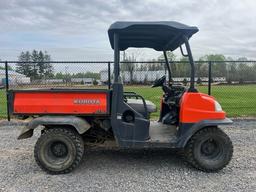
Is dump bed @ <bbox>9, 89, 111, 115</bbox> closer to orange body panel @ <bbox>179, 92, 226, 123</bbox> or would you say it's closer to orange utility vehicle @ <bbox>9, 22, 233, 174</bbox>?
orange utility vehicle @ <bbox>9, 22, 233, 174</bbox>

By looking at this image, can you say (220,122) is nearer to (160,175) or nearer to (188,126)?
(188,126)

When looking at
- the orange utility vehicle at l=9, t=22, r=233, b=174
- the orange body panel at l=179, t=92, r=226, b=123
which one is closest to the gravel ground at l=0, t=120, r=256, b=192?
the orange utility vehicle at l=9, t=22, r=233, b=174

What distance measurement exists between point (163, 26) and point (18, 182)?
10.1ft

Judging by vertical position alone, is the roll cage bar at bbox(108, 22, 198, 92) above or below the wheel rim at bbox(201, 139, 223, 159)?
above

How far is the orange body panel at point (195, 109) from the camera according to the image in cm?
444

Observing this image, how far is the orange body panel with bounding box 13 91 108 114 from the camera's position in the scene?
4.43 meters

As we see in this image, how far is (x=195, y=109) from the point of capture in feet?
14.6

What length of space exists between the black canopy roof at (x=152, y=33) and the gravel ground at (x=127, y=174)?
2.05 metres

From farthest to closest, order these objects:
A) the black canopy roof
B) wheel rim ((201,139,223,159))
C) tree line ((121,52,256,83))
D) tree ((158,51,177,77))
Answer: tree line ((121,52,256,83))
tree ((158,51,177,77))
wheel rim ((201,139,223,159))
the black canopy roof

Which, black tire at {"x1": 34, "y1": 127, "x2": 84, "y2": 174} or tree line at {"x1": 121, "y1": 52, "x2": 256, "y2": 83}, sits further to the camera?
tree line at {"x1": 121, "y1": 52, "x2": 256, "y2": 83}

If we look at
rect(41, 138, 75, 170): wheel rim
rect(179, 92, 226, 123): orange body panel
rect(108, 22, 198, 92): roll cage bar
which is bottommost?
rect(41, 138, 75, 170): wheel rim

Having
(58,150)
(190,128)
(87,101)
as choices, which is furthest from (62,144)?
(190,128)

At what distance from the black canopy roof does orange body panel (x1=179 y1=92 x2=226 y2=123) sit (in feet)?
3.13

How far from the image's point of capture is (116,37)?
445 centimetres
